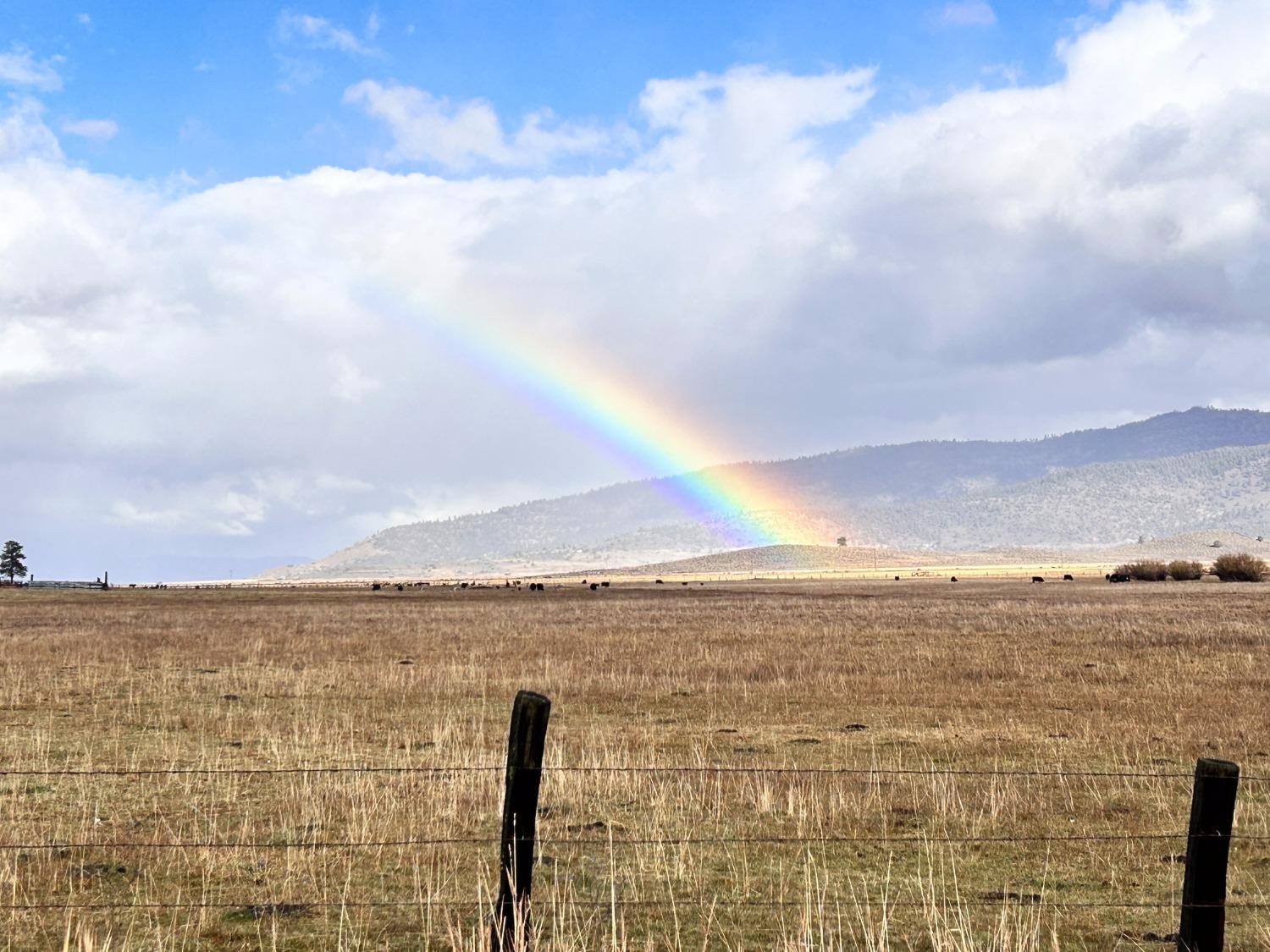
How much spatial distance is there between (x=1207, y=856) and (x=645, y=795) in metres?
8.89

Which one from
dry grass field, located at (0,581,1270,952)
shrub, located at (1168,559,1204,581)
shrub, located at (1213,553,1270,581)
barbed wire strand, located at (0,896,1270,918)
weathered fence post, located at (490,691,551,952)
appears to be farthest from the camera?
shrub, located at (1168,559,1204,581)

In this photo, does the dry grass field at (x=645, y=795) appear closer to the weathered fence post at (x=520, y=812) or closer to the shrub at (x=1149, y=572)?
the weathered fence post at (x=520, y=812)

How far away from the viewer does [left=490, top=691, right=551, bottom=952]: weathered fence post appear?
7336 millimetres

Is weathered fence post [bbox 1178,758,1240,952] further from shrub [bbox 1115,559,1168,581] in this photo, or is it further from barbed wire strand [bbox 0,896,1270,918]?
shrub [bbox 1115,559,1168,581]

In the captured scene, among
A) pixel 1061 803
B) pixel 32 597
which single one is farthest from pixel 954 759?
pixel 32 597

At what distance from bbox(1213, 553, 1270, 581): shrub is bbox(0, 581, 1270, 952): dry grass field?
8392 centimetres

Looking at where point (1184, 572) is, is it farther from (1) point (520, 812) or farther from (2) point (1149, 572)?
(1) point (520, 812)

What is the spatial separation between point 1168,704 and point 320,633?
3287 centimetres

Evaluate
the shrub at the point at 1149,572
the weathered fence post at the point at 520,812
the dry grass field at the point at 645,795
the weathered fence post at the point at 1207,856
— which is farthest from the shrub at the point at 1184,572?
the weathered fence post at the point at 520,812

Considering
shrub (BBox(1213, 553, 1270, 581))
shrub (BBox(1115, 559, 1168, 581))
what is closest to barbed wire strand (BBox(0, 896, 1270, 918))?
shrub (BBox(1213, 553, 1270, 581))

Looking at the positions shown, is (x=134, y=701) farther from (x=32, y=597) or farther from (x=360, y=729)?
(x=32, y=597)

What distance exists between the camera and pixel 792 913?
10.7m

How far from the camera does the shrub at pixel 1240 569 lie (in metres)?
111

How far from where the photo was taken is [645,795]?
49.9 feet
